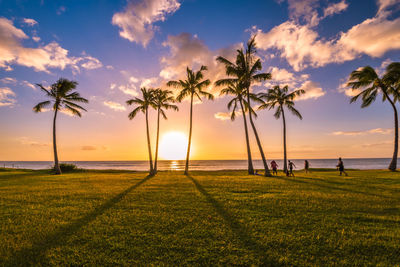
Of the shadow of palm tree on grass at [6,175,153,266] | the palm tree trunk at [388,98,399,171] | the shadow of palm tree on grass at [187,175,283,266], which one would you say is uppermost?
the palm tree trunk at [388,98,399,171]

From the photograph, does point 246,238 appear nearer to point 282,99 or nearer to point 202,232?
point 202,232

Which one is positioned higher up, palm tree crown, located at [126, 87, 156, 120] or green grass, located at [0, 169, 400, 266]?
palm tree crown, located at [126, 87, 156, 120]

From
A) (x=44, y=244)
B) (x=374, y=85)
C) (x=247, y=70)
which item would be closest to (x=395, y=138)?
(x=374, y=85)

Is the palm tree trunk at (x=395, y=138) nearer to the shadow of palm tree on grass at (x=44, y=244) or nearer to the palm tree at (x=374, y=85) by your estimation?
the palm tree at (x=374, y=85)

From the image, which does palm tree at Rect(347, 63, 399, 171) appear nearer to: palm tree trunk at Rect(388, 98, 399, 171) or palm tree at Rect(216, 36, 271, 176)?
palm tree trunk at Rect(388, 98, 399, 171)

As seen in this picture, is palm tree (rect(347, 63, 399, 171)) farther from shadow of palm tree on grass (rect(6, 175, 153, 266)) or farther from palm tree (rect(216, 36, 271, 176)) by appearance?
shadow of palm tree on grass (rect(6, 175, 153, 266))

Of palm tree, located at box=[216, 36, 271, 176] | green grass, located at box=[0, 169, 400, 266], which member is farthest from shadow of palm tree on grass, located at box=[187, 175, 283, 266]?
palm tree, located at box=[216, 36, 271, 176]

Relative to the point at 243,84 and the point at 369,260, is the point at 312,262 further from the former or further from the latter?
the point at 243,84

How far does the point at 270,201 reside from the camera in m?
8.27

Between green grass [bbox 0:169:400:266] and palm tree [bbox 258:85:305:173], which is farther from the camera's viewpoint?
palm tree [bbox 258:85:305:173]

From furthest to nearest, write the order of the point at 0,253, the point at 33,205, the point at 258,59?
the point at 258,59, the point at 33,205, the point at 0,253

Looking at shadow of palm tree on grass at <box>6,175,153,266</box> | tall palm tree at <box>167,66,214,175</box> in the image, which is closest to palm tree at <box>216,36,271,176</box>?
tall palm tree at <box>167,66,214,175</box>

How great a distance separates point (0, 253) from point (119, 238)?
2.51 meters

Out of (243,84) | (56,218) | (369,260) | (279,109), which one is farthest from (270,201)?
(279,109)
